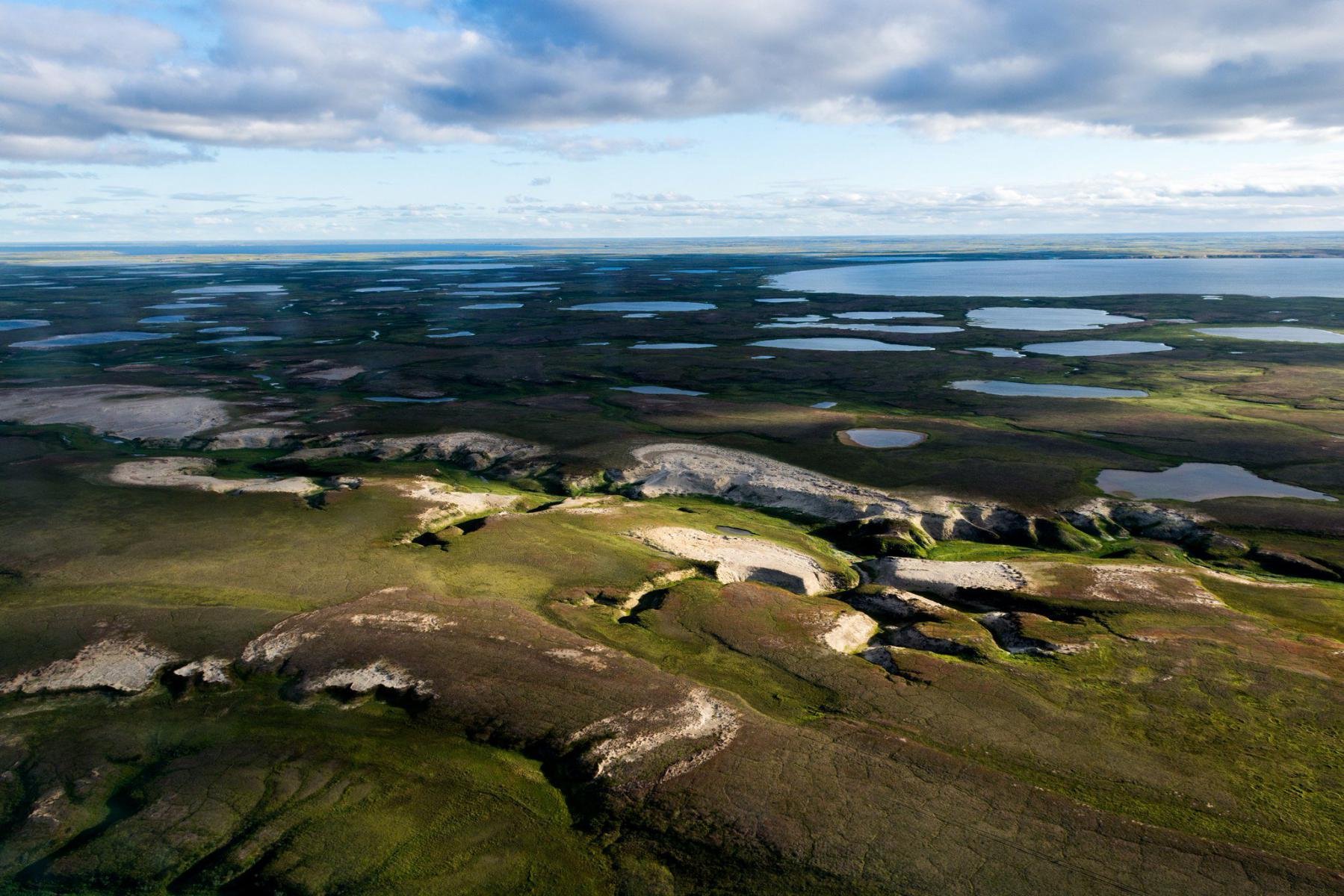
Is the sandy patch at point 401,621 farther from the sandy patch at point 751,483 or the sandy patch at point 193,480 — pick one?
the sandy patch at point 751,483

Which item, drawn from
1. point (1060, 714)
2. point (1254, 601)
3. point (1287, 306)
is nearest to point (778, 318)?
point (1287, 306)

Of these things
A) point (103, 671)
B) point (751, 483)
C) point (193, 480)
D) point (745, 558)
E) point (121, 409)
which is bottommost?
point (121, 409)

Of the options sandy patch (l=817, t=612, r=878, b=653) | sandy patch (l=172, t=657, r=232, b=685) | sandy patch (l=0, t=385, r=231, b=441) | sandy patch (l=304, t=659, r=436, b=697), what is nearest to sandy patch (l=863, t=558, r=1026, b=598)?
sandy patch (l=817, t=612, r=878, b=653)

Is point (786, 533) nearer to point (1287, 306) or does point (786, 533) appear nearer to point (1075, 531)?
point (1075, 531)

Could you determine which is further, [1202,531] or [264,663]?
[1202,531]

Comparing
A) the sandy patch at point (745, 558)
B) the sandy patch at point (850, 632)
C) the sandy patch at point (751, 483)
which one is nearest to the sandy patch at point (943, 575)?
the sandy patch at point (745, 558)

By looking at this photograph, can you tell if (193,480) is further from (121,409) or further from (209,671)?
(121,409)

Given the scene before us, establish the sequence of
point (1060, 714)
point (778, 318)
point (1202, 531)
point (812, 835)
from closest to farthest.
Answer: point (812, 835)
point (1060, 714)
point (1202, 531)
point (778, 318)

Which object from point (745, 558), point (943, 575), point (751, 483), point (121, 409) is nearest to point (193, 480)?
point (121, 409)
